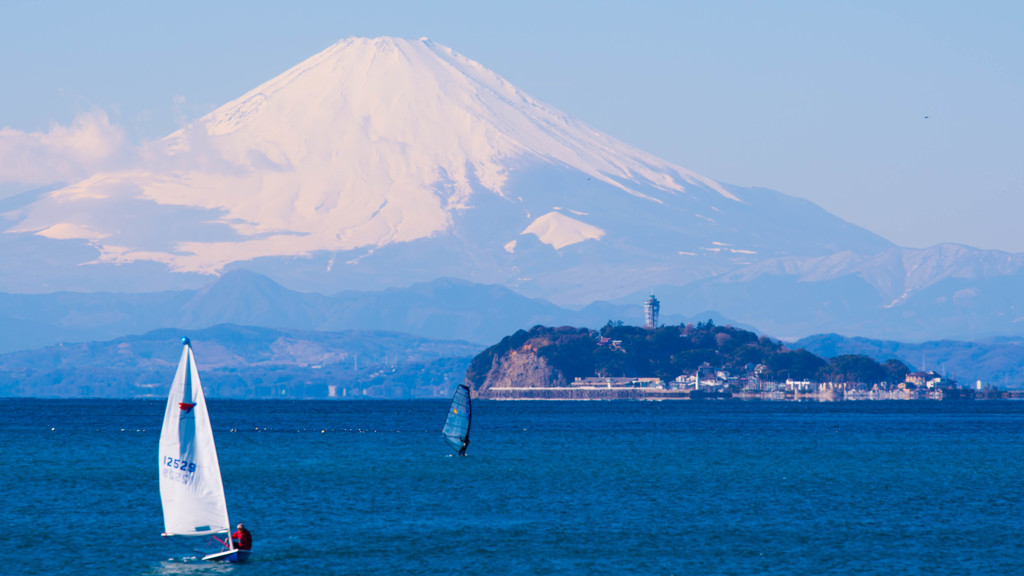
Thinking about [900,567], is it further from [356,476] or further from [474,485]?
[356,476]

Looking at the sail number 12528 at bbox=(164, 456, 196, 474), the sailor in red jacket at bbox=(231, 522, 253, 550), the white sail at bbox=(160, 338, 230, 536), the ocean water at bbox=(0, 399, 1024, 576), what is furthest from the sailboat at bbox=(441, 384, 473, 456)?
the sail number 12528 at bbox=(164, 456, 196, 474)

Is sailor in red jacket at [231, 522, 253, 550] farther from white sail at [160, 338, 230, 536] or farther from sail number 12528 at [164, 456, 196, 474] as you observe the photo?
sail number 12528 at [164, 456, 196, 474]

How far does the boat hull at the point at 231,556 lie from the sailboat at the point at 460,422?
63974 mm

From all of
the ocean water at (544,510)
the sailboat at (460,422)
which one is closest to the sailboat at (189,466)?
the ocean water at (544,510)

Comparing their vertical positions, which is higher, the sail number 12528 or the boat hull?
the sail number 12528

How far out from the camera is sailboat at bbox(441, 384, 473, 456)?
126000 mm

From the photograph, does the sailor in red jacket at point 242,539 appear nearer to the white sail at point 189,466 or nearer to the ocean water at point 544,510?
the ocean water at point 544,510

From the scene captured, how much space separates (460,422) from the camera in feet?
421

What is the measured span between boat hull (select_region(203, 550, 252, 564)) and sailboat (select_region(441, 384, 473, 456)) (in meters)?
64.0

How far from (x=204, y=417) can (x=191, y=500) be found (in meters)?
3.62

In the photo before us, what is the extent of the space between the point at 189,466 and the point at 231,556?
5.49m

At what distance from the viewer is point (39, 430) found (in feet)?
589

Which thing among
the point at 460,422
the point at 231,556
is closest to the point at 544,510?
the point at 231,556

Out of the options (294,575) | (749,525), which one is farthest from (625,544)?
(294,575)
